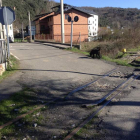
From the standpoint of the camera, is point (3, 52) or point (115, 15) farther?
point (115, 15)

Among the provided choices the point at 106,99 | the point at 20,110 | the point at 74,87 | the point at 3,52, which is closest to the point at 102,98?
the point at 106,99

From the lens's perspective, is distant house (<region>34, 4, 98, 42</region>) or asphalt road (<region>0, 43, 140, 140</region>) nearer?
asphalt road (<region>0, 43, 140, 140</region>)

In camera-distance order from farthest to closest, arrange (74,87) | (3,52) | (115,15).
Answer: (115,15)
(3,52)
(74,87)

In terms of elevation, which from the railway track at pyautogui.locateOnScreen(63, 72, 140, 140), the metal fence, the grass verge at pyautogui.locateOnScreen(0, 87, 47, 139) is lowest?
the railway track at pyautogui.locateOnScreen(63, 72, 140, 140)

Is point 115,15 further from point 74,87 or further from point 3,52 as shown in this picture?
point 74,87

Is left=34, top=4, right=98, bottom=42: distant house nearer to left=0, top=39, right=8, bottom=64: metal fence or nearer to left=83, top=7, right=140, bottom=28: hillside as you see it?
left=0, top=39, right=8, bottom=64: metal fence

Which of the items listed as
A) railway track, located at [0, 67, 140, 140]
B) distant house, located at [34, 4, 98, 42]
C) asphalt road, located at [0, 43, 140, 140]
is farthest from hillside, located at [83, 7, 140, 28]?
railway track, located at [0, 67, 140, 140]

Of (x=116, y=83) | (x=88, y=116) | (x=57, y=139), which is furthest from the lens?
(x=116, y=83)

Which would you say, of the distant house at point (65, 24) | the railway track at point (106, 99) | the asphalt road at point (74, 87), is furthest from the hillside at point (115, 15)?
the railway track at point (106, 99)

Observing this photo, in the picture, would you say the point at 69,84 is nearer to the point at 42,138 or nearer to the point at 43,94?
the point at 43,94

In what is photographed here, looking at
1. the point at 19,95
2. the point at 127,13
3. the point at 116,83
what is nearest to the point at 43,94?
the point at 19,95

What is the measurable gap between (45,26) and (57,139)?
50.4 m

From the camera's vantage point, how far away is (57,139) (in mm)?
3742

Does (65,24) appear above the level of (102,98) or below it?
above
